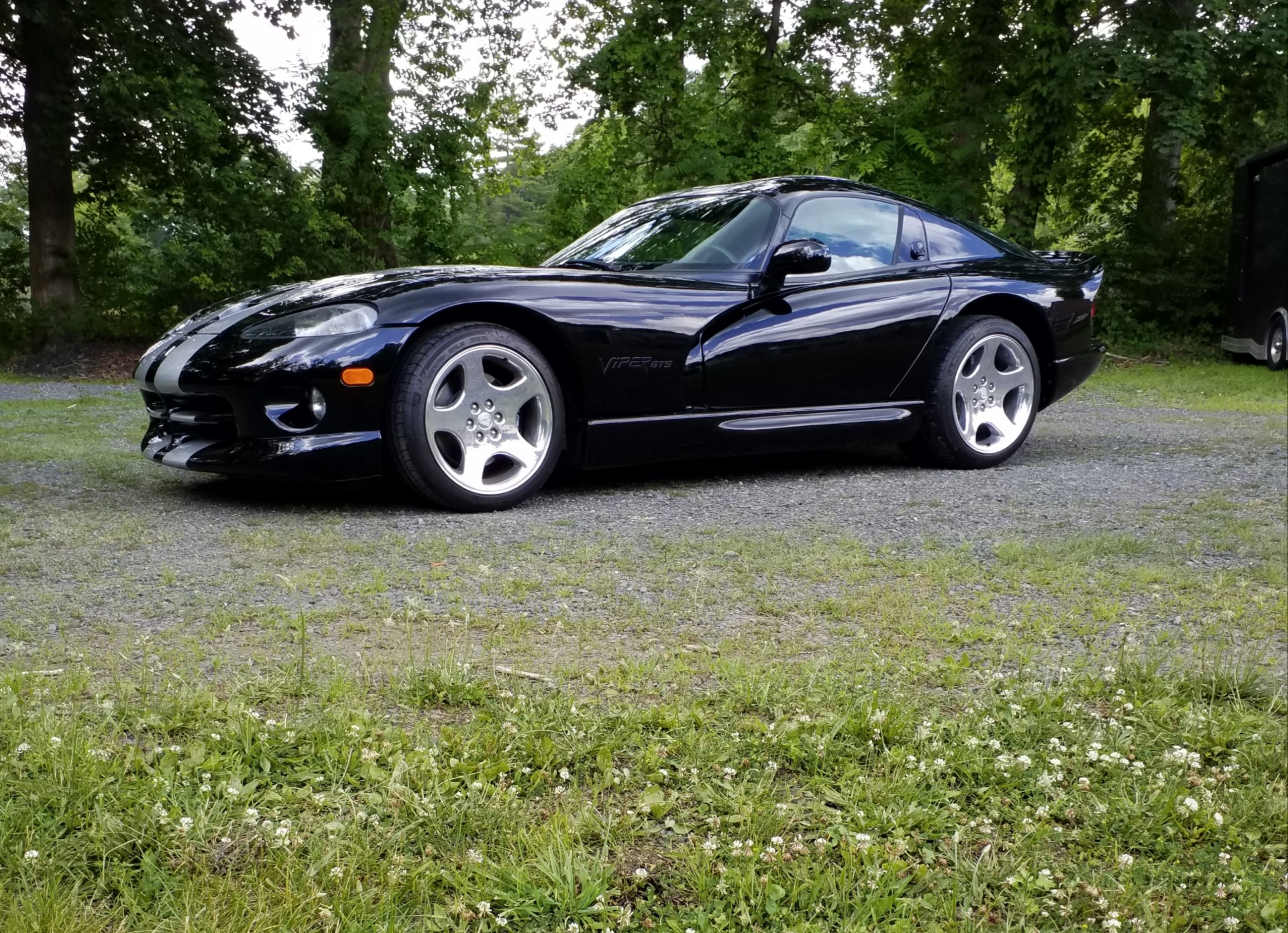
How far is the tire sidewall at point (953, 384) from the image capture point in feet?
19.0

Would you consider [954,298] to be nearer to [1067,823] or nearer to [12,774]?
[1067,823]

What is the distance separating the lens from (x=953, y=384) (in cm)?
581

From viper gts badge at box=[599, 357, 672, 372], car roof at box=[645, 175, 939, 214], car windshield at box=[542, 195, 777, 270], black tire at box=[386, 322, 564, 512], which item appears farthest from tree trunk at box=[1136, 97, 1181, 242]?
black tire at box=[386, 322, 564, 512]

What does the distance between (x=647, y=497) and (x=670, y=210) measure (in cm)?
171

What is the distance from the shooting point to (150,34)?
13438 mm

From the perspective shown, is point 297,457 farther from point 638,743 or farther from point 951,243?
point 951,243

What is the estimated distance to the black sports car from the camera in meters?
4.38

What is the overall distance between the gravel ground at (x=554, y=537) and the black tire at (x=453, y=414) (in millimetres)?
111

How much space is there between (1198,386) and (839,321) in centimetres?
801

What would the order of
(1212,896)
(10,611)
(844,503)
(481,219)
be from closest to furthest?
(1212,896) → (10,611) → (844,503) → (481,219)

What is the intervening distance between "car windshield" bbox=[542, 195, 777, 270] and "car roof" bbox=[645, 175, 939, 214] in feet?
0.23

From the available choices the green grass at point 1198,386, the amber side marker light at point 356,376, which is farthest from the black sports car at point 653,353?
the green grass at point 1198,386

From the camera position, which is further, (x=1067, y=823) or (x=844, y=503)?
(x=844, y=503)

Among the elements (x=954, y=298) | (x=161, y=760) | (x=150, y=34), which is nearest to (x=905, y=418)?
(x=954, y=298)
